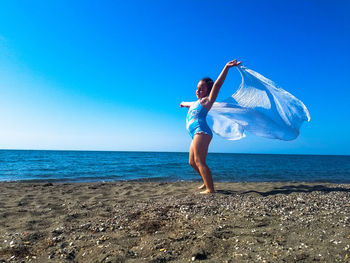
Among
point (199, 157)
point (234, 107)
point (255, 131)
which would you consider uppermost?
point (234, 107)

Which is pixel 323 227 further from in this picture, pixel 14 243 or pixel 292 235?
pixel 14 243

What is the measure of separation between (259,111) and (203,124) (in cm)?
182

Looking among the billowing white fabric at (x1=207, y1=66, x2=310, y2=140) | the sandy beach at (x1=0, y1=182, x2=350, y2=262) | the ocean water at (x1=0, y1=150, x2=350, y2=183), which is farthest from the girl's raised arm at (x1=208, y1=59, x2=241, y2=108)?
the ocean water at (x1=0, y1=150, x2=350, y2=183)

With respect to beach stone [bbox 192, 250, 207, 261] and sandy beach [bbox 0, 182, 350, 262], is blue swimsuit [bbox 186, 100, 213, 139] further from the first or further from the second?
beach stone [bbox 192, 250, 207, 261]

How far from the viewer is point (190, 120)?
6000 mm

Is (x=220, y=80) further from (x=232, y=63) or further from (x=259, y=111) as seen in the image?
(x=259, y=111)

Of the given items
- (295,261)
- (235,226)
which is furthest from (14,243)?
(295,261)

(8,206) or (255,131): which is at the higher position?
(255,131)

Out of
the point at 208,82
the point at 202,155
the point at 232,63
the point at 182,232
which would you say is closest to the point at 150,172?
the point at 202,155

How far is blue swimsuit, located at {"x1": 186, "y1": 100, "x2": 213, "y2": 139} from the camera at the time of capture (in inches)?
226

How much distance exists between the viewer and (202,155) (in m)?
5.61

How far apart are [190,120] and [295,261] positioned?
4279mm

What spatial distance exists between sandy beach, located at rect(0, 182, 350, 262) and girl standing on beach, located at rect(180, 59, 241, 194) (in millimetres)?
1243

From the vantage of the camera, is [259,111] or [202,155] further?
[259,111]
